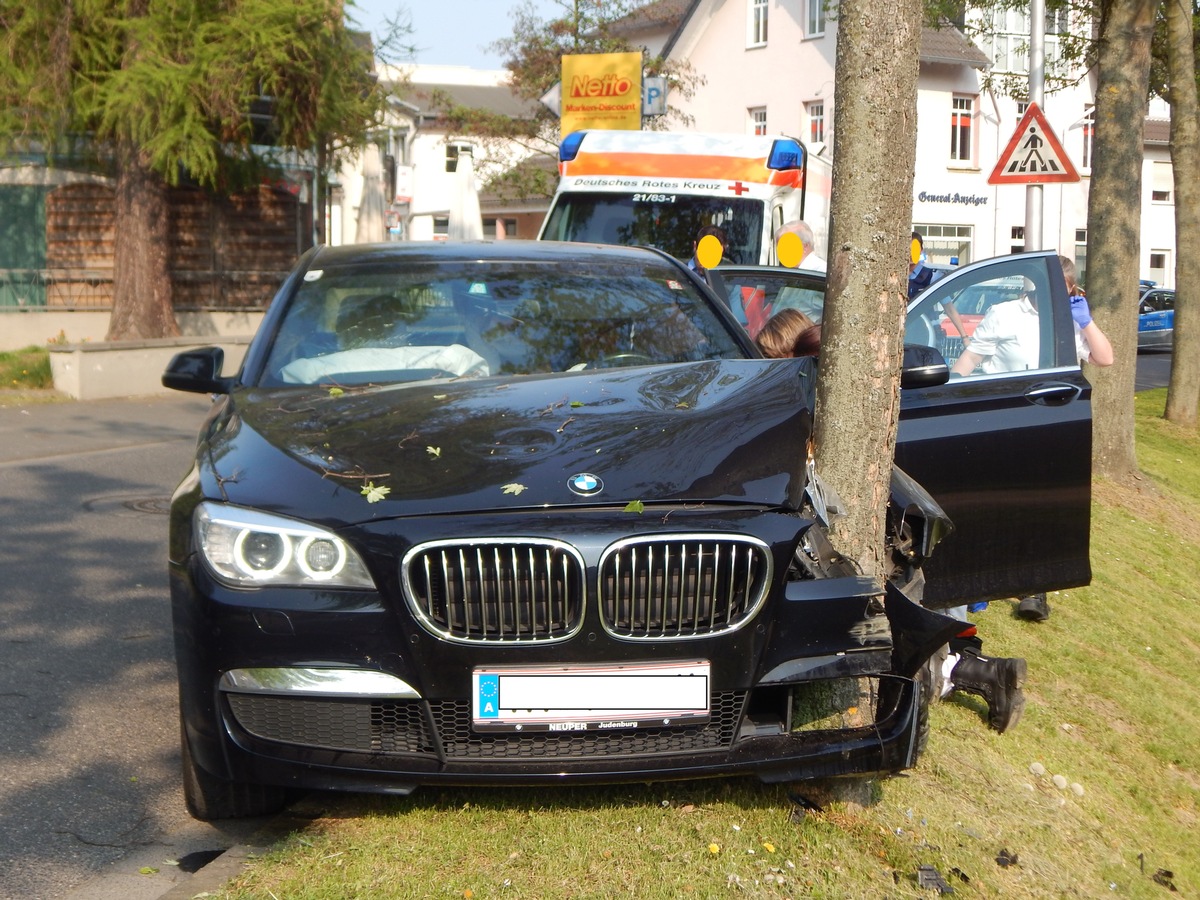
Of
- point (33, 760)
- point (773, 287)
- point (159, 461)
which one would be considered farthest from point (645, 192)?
point (33, 760)

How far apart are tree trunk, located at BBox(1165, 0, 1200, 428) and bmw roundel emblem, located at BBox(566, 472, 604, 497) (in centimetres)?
1494

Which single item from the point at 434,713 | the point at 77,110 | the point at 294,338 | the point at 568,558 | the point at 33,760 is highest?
the point at 77,110

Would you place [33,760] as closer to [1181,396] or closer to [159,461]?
[159,461]

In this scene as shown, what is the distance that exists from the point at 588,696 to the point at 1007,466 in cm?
289

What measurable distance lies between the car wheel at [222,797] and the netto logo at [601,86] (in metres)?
17.6

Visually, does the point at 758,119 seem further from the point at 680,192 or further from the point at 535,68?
the point at 680,192

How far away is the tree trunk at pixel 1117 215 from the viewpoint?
12719 mm

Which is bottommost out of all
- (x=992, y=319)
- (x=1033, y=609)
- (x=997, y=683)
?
(x=1033, y=609)

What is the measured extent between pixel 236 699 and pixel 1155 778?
Result: 4.07 meters

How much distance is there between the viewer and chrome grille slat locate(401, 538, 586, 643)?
3541mm

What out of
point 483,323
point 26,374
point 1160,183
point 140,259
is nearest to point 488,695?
point 483,323

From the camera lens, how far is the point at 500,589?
11.6 ft

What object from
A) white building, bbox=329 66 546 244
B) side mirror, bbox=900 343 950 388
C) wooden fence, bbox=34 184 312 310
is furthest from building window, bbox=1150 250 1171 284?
side mirror, bbox=900 343 950 388

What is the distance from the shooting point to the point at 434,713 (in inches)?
142
